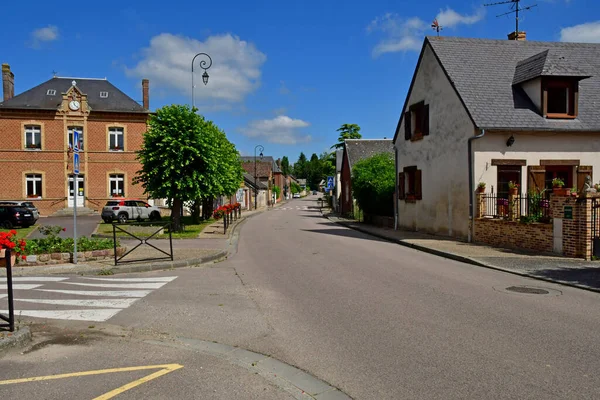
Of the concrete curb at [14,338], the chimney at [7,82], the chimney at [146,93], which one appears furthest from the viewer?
the chimney at [146,93]

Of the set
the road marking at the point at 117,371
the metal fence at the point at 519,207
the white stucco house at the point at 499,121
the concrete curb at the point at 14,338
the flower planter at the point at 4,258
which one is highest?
the white stucco house at the point at 499,121

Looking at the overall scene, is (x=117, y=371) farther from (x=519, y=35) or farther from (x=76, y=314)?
(x=519, y=35)

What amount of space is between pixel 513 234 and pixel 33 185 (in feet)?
119

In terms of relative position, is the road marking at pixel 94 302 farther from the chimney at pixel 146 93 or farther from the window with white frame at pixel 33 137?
the window with white frame at pixel 33 137

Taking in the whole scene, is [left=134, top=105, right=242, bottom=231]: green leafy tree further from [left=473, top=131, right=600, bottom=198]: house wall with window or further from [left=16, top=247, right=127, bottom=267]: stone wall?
[left=473, top=131, right=600, bottom=198]: house wall with window

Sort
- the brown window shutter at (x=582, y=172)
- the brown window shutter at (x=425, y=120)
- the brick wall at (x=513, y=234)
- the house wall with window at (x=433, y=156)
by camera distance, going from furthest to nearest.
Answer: the brown window shutter at (x=425, y=120) → the house wall with window at (x=433, y=156) → the brown window shutter at (x=582, y=172) → the brick wall at (x=513, y=234)

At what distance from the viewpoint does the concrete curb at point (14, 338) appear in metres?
5.27

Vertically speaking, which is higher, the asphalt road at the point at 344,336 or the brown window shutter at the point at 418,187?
the brown window shutter at the point at 418,187

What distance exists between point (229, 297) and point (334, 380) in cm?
413

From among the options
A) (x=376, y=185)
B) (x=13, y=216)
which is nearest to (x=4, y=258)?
(x=13, y=216)

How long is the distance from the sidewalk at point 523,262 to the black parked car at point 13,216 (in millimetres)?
20945

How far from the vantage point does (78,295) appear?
8.59m

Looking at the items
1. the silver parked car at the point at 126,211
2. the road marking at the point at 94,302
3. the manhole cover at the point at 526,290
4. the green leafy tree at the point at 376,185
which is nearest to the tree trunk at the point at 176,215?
the silver parked car at the point at 126,211

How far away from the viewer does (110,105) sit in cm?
3869
